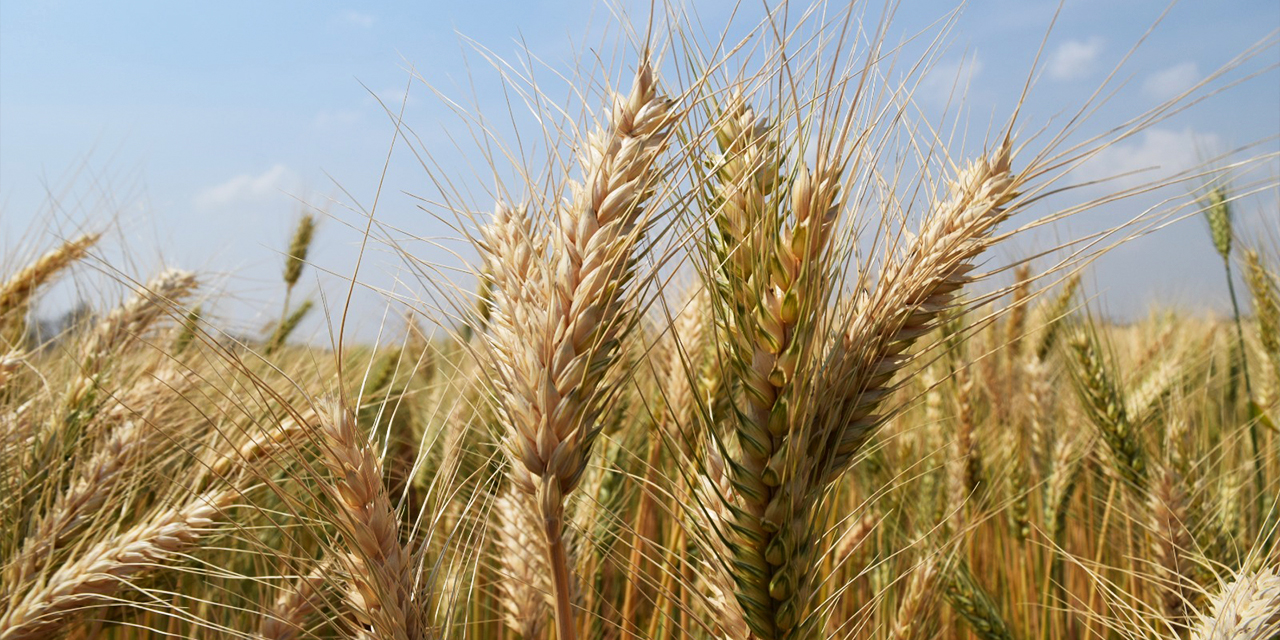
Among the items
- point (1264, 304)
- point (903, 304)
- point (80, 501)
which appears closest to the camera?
point (903, 304)

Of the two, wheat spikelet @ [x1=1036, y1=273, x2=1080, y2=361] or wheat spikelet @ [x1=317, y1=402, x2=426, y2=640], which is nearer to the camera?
wheat spikelet @ [x1=317, y1=402, x2=426, y2=640]

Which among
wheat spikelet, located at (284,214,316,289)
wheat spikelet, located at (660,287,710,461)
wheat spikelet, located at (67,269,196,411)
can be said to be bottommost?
wheat spikelet, located at (660,287,710,461)

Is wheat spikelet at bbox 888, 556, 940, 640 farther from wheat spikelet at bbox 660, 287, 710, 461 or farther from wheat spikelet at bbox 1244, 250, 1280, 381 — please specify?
wheat spikelet at bbox 1244, 250, 1280, 381

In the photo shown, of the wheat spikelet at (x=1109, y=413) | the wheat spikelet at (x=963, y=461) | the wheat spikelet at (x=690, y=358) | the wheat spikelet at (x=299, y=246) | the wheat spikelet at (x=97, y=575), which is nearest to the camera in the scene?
the wheat spikelet at (x=97, y=575)

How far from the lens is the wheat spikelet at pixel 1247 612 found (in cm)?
127

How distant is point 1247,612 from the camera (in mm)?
1316

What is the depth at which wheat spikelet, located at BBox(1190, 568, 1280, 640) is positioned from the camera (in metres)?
1.27

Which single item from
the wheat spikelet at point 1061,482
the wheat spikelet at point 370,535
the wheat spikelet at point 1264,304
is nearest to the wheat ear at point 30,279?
the wheat spikelet at point 370,535

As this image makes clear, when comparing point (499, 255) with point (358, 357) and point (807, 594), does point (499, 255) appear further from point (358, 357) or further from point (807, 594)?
point (358, 357)

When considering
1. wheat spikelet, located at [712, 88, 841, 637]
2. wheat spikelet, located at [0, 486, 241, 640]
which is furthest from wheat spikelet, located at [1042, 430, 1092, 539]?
wheat spikelet, located at [0, 486, 241, 640]

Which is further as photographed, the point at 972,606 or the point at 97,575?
the point at 972,606

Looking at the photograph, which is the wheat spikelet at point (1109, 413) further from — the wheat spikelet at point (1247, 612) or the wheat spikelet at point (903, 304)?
the wheat spikelet at point (903, 304)

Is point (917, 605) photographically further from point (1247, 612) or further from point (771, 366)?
point (771, 366)

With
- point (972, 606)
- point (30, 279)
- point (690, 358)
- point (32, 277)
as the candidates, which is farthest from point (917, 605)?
point (30, 279)
